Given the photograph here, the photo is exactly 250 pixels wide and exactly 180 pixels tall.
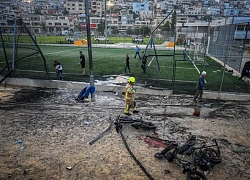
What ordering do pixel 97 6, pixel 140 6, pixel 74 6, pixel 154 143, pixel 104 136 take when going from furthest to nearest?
1. pixel 140 6
2. pixel 97 6
3. pixel 74 6
4. pixel 104 136
5. pixel 154 143

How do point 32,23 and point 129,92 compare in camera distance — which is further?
point 32,23

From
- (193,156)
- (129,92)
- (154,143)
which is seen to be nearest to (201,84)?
(129,92)

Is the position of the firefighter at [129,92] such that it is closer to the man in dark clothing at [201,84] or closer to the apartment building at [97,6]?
the man in dark clothing at [201,84]

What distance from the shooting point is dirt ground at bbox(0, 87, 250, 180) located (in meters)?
4.50

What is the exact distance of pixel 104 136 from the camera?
604cm

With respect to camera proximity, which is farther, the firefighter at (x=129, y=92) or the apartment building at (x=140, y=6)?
the apartment building at (x=140, y=6)

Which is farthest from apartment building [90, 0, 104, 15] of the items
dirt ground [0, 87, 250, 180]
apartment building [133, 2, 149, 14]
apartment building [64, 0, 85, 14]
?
dirt ground [0, 87, 250, 180]

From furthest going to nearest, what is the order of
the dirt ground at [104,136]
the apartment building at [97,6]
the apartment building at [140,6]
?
1. the apartment building at [140,6]
2. the apartment building at [97,6]
3. the dirt ground at [104,136]

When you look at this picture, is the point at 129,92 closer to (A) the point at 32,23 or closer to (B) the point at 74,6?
(A) the point at 32,23

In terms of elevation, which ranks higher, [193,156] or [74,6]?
[74,6]

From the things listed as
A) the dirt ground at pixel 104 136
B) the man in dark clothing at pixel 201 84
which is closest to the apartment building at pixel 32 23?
the dirt ground at pixel 104 136

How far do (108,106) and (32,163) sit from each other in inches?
171

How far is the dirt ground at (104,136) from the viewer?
4496mm

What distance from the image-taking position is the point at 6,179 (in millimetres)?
4219
